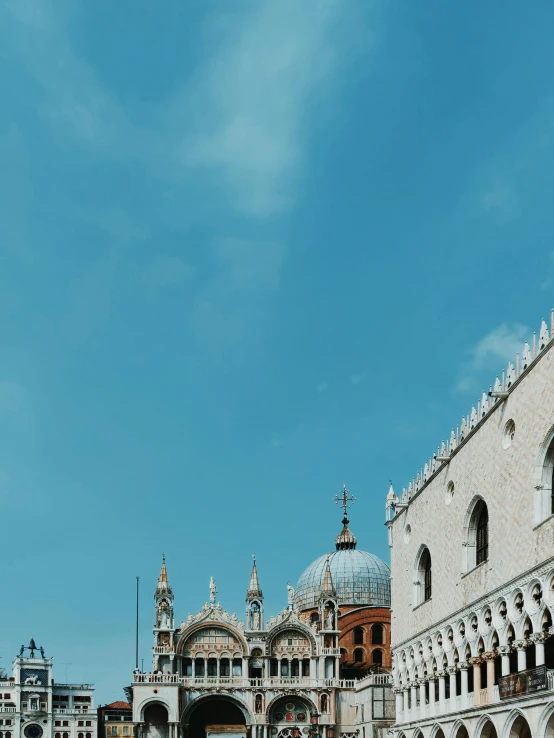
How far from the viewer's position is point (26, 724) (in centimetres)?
8481

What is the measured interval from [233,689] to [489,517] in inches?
1419

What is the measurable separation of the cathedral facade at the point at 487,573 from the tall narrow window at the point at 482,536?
0.32ft

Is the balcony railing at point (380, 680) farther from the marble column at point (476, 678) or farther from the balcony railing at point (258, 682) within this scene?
the marble column at point (476, 678)

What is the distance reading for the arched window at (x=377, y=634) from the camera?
3246 inches

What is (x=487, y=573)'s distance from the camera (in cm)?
3881

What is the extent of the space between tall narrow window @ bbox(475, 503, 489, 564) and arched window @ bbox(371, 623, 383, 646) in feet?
141

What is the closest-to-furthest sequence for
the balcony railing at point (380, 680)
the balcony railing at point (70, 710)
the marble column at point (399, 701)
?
the marble column at point (399, 701), the balcony railing at point (380, 680), the balcony railing at point (70, 710)

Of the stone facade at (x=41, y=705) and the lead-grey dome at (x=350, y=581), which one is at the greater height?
the lead-grey dome at (x=350, y=581)

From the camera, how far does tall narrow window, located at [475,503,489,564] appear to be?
1587 inches

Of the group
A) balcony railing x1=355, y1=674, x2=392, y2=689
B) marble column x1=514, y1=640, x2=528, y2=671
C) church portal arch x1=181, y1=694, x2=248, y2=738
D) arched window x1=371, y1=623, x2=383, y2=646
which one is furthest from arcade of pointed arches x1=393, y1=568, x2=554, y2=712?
arched window x1=371, y1=623, x2=383, y2=646

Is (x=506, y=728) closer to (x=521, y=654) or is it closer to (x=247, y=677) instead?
(x=521, y=654)

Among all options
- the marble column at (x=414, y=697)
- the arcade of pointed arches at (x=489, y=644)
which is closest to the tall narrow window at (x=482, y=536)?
the arcade of pointed arches at (x=489, y=644)

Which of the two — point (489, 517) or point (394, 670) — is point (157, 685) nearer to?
point (394, 670)

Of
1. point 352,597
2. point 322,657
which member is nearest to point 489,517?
point 322,657
